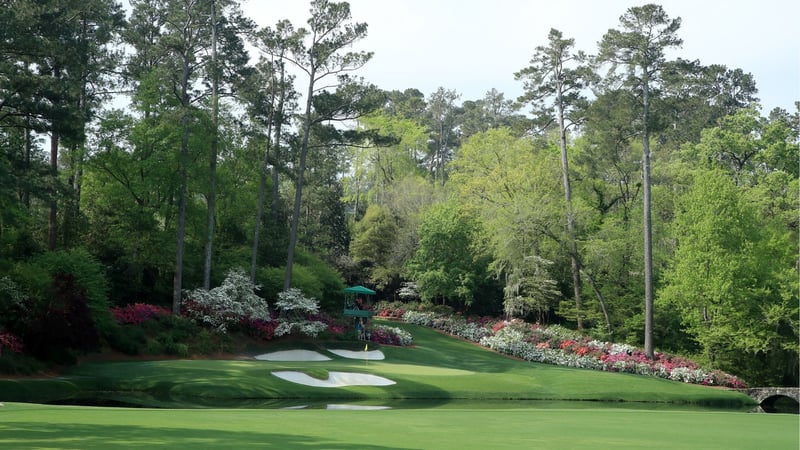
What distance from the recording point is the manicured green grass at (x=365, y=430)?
29.4 ft

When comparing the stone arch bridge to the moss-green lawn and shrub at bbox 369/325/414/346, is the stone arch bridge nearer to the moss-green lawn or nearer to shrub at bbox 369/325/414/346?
the moss-green lawn

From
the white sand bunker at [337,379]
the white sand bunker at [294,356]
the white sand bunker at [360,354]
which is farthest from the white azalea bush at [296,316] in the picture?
the white sand bunker at [337,379]

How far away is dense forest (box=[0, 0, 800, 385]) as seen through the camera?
25.5m

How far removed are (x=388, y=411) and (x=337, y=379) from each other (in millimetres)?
8166

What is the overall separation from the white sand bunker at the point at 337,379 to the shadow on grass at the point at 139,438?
41.1 ft

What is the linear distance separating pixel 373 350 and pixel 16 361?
1627 cm

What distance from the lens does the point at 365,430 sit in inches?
435

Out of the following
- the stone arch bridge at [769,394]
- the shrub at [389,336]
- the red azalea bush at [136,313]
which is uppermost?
the red azalea bush at [136,313]

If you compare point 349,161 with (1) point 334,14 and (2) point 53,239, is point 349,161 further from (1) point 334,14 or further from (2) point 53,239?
(2) point 53,239

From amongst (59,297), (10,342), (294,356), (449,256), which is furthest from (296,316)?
(449,256)

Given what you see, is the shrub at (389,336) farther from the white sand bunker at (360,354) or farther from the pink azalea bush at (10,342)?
the pink azalea bush at (10,342)

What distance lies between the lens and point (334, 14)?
35.8m

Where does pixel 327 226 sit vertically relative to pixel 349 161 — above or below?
below

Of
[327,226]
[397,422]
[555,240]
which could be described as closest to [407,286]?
[327,226]
